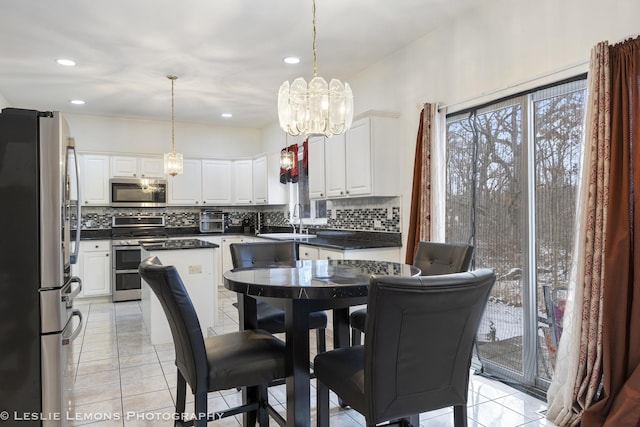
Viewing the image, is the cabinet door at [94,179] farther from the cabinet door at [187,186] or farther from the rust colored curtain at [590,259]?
the rust colored curtain at [590,259]

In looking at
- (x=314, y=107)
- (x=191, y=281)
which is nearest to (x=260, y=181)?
(x=191, y=281)

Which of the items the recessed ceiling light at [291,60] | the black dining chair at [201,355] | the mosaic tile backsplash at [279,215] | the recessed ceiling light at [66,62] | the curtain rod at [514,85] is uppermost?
the recessed ceiling light at [291,60]

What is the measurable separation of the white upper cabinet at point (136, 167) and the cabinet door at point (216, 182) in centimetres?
71

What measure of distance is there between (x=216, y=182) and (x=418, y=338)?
6.10 m

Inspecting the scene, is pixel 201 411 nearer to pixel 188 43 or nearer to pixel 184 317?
pixel 184 317

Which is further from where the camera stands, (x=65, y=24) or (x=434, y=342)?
(x=65, y=24)

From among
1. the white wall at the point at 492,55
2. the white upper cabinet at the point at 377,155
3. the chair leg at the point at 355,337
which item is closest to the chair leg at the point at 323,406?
the chair leg at the point at 355,337

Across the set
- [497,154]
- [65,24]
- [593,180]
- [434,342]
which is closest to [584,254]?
[593,180]

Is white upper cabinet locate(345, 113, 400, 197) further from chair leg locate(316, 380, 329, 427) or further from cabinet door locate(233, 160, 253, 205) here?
cabinet door locate(233, 160, 253, 205)

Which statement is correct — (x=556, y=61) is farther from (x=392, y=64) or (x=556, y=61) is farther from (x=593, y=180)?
(x=392, y=64)

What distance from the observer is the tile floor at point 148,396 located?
8.27 ft

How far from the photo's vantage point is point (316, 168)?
5.07 meters

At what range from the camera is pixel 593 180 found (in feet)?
7.72

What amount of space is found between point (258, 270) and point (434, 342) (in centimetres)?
110
